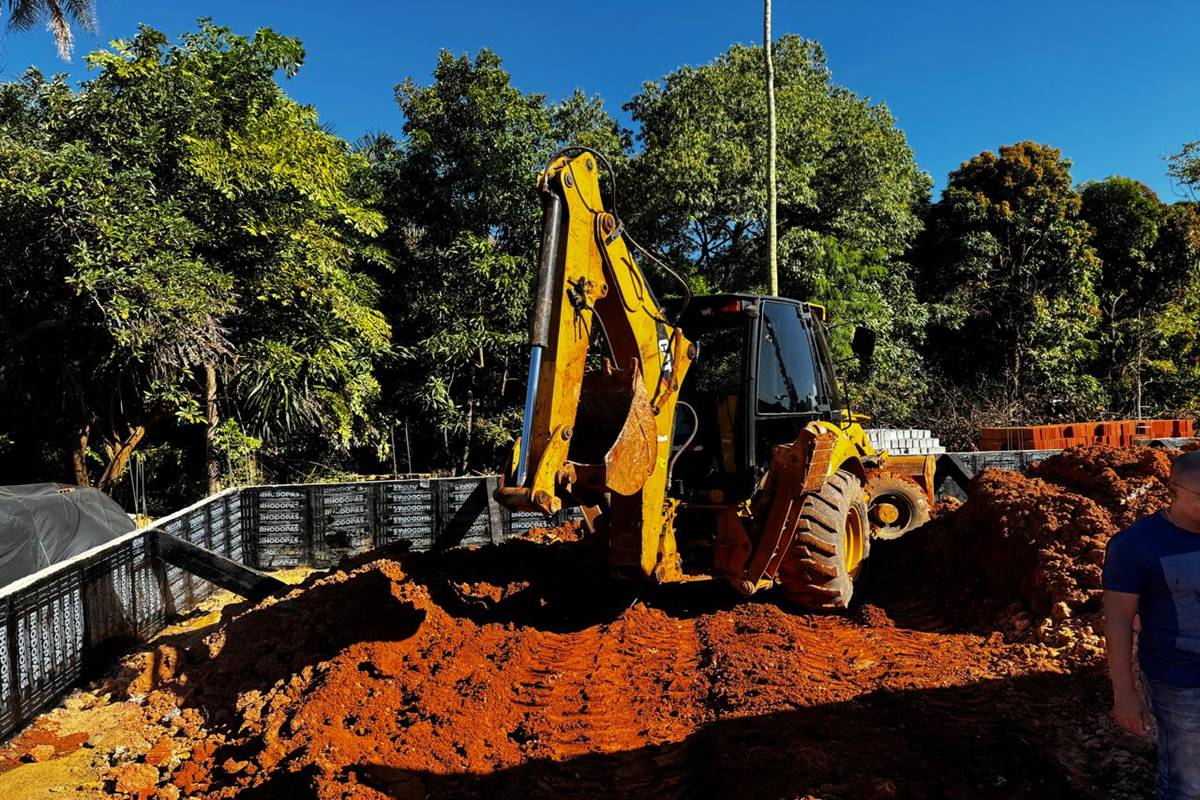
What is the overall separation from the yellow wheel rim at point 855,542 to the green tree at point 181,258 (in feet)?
26.2

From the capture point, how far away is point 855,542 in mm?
5844

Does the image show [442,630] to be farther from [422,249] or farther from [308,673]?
[422,249]

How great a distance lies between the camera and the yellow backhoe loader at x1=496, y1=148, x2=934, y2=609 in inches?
150

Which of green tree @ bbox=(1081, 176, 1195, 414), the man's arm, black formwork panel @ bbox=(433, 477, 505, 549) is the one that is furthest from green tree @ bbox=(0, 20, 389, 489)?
green tree @ bbox=(1081, 176, 1195, 414)

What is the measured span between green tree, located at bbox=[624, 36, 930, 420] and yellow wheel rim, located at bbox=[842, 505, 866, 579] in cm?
969

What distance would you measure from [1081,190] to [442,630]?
21696 millimetres

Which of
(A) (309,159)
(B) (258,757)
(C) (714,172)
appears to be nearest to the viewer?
(B) (258,757)

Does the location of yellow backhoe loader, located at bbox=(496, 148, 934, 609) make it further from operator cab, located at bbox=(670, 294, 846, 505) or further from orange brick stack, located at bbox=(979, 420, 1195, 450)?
orange brick stack, located at bbox=(979, 420, 1195, 450)

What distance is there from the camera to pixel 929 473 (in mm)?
8484

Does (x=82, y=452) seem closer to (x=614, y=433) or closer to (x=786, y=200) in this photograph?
(x=614, y=433)

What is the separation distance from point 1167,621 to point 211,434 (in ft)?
36.6

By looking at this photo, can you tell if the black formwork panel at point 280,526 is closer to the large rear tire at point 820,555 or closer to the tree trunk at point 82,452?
the tree trunk at point 82,452

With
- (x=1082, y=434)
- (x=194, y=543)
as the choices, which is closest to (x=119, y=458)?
(x=194, y=543)

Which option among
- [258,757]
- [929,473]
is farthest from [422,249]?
[258,757]
